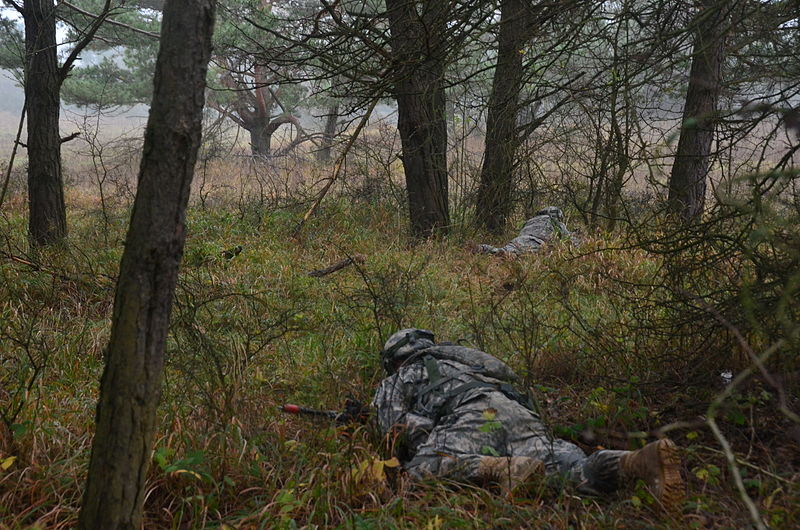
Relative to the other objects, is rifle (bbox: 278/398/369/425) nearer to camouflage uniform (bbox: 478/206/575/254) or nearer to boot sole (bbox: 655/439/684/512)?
boot sole (bbox: 655/439/684/512)

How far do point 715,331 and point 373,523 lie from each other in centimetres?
220

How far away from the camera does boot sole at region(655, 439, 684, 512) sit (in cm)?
238

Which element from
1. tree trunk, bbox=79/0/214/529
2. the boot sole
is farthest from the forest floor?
tree trunk, bbox=79/0/214/529

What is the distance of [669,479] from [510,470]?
2.06ft

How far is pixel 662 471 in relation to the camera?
238 cm

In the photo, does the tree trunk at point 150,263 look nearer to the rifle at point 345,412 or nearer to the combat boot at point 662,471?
the rifle at point 345,412

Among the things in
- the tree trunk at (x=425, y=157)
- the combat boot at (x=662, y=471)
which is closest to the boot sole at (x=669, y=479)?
the combat boot at (x=662, y=471)

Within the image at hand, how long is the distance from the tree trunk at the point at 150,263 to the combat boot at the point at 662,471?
1.81 metres

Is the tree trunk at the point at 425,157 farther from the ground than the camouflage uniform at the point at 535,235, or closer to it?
farther from the ground

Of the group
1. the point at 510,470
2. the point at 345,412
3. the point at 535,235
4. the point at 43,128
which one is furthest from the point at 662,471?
the point at 43,128

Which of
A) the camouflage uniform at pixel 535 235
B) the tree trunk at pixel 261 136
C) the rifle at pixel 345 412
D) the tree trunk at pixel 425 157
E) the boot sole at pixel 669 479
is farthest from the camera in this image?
the tree trunk at pixel 261 136

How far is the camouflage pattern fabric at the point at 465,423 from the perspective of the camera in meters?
2.76

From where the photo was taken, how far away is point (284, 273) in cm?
664

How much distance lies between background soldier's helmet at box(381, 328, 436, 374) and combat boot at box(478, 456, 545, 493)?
3.50ft
